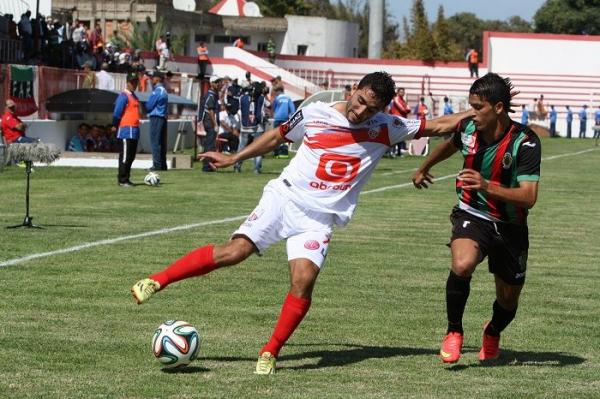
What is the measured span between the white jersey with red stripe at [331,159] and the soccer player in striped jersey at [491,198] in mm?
582

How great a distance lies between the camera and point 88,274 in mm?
12500

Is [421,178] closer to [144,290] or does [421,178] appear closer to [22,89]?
[144,290]

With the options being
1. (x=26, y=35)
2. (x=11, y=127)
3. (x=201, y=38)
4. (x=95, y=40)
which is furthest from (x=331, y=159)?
(x=201, y=38)

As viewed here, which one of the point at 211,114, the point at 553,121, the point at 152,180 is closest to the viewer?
the point at 152,180

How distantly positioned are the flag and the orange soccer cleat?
24036 mm

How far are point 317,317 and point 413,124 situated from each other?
7.32ft

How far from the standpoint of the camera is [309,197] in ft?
27.3

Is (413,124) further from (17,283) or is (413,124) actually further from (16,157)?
(16,157)

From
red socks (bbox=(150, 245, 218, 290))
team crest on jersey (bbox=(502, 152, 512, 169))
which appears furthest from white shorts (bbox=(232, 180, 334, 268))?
team crest on jersey (bbox=(502, 152, 512, 169))

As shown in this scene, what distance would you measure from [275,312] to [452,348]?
2.55m

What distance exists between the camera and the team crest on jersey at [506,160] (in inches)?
330

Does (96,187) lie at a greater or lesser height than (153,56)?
lesser

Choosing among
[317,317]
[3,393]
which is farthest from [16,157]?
[3,393]

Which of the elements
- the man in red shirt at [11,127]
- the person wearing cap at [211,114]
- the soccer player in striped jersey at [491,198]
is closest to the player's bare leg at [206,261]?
the soccer player in striped jersey at [491,198]
